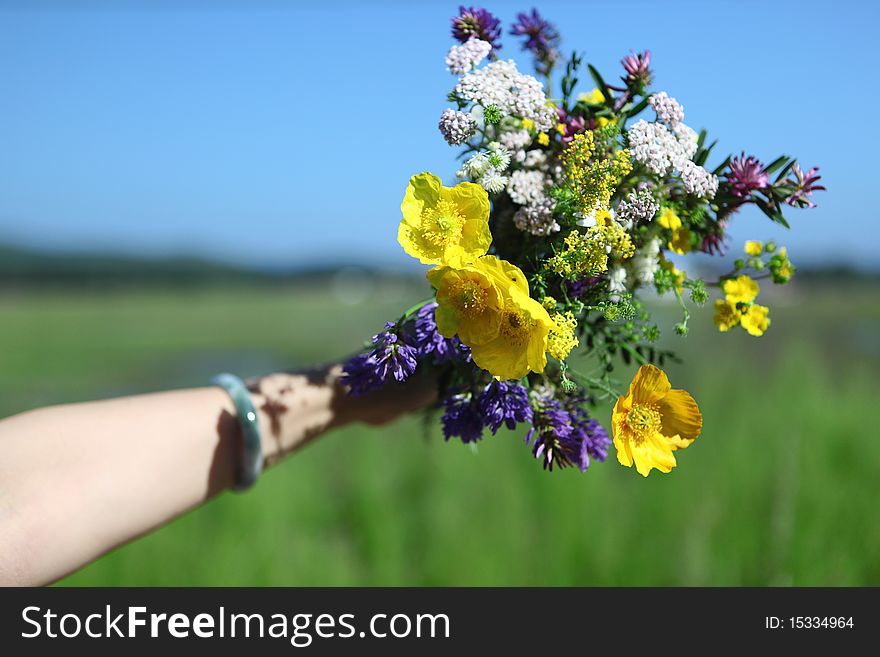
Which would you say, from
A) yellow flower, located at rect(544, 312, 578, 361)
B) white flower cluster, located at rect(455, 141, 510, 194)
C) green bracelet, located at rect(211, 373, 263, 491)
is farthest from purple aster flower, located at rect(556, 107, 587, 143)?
green bracelet, located at rect(211, 373, 263, 491)

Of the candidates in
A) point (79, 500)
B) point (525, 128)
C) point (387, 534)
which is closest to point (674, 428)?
point (525, 128)

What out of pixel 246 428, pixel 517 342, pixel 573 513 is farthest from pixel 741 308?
pixel 573 513

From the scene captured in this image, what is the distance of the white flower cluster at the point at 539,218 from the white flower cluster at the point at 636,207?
7 centimetres

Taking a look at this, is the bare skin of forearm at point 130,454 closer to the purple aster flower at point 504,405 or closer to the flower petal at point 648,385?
the purple aster flower at point 504,405

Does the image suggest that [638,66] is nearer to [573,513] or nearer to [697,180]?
[697,180]

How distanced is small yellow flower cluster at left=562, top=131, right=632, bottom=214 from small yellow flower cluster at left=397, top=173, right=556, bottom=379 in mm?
108

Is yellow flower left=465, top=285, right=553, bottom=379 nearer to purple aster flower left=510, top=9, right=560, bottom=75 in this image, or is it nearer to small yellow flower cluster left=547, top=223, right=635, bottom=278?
small yellow flower cluster left=547, top=223, right=635, bottom=278

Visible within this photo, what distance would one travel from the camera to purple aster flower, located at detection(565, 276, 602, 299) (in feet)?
2.77

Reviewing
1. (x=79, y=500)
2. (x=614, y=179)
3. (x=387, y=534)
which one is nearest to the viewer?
(x=614, y=179)

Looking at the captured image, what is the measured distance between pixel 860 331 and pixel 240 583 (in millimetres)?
10043

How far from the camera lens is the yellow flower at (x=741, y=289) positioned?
3.09 ft

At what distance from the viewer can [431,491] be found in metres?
3.34
